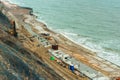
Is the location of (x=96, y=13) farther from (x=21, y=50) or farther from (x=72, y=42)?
(x=21, y=50)

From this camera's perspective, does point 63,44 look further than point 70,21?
No

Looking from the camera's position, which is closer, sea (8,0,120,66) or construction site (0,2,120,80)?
construction site (0,2,120,80)

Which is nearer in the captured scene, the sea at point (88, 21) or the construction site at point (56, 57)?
the construction site at point (56, 57)

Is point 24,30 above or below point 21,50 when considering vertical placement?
below

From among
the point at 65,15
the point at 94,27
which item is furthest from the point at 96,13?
the point at 94,27

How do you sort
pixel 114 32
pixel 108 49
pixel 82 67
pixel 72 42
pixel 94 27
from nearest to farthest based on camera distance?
pixel 82 67 → pixel 108 49 → pixel 72 42 → pixel 114 32 → pixel 94 27

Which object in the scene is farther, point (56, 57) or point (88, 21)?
point (88, 21)

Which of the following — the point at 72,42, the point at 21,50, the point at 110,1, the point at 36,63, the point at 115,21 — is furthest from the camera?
the point at 110,1
